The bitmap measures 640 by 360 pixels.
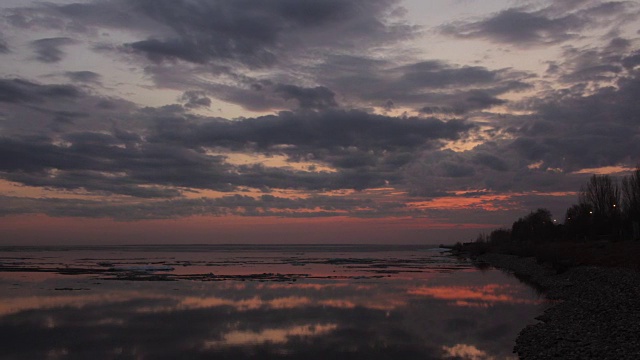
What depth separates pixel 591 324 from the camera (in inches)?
867

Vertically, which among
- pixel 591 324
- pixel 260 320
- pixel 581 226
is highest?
pixel 581 226

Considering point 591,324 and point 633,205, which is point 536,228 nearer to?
point 633,205

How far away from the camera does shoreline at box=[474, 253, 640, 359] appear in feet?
56.0

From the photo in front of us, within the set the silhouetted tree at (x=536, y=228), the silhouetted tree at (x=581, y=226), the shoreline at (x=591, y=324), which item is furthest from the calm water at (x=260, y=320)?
the silhouetted tree at (x=536, y=228)

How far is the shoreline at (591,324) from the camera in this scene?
56.0ft

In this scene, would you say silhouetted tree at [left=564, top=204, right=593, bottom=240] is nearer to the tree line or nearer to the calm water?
the tree line

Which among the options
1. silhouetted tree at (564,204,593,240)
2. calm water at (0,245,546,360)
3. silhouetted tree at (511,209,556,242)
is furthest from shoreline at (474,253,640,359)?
silhouetted tree at (511,209,556,242)

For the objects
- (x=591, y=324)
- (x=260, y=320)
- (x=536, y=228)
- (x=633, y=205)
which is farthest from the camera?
(x=536, y=228)

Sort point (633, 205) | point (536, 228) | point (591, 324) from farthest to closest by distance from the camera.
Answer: point (536, 228), point (633, 205), point (591, 324)

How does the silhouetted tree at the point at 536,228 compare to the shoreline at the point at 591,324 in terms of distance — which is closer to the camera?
the shoreline at the point at 591,324

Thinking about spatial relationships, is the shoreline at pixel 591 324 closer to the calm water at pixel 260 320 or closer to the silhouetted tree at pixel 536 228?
the calm water at pixel 260 320

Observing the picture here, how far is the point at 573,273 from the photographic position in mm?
47531

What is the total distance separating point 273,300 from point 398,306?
809cm

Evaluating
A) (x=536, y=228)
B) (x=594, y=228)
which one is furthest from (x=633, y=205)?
(x=536, y=228)
